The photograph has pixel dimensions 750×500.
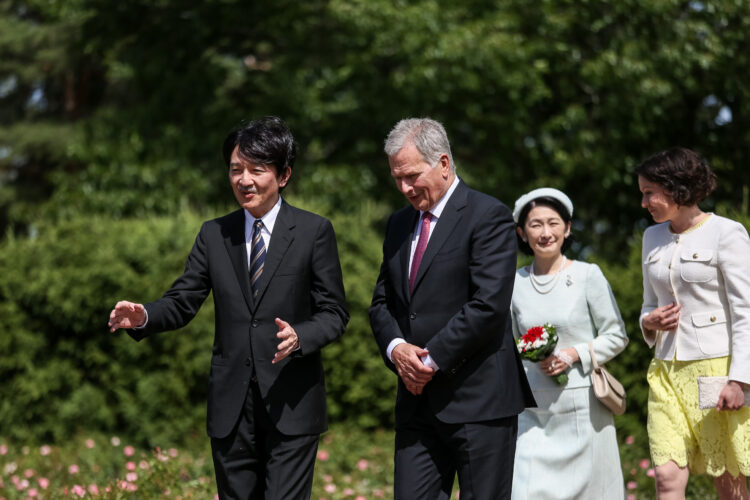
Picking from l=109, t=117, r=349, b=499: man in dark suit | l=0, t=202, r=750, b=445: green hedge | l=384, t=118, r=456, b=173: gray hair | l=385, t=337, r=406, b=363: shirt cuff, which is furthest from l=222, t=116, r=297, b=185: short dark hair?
l=0, t=202, r=750, b=445: green hedge

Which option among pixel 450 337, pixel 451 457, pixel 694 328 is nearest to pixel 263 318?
pixel 450 337

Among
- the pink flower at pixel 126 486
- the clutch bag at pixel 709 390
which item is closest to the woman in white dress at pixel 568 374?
the clutch bag at pixel 709 390

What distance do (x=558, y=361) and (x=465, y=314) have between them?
1.36m

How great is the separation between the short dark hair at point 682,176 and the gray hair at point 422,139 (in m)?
1.23

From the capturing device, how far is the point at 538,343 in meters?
4.75

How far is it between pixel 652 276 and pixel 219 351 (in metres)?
2.26

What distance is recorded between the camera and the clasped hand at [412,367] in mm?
3785

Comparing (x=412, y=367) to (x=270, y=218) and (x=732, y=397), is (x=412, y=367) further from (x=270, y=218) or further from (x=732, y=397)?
(x=732, y=397)

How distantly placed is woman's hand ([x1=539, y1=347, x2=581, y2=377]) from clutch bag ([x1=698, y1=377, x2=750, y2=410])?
773mm

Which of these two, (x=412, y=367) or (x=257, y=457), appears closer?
(x=412, y=367)

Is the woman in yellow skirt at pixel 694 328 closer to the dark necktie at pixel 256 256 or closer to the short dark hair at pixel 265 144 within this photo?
the short dark hair at pixel 265 144

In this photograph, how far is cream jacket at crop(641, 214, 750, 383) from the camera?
427 centimetres

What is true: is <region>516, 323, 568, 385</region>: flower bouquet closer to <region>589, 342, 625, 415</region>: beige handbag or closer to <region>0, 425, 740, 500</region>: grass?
<region>589, 342, 625, 415</region>: beige handbag

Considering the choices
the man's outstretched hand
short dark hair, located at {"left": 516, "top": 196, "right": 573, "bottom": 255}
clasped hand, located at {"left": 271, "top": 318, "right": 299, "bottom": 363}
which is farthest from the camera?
short dark hair, located at {"left": 516, "top": 196, "right": 573, "bottom": 255}
